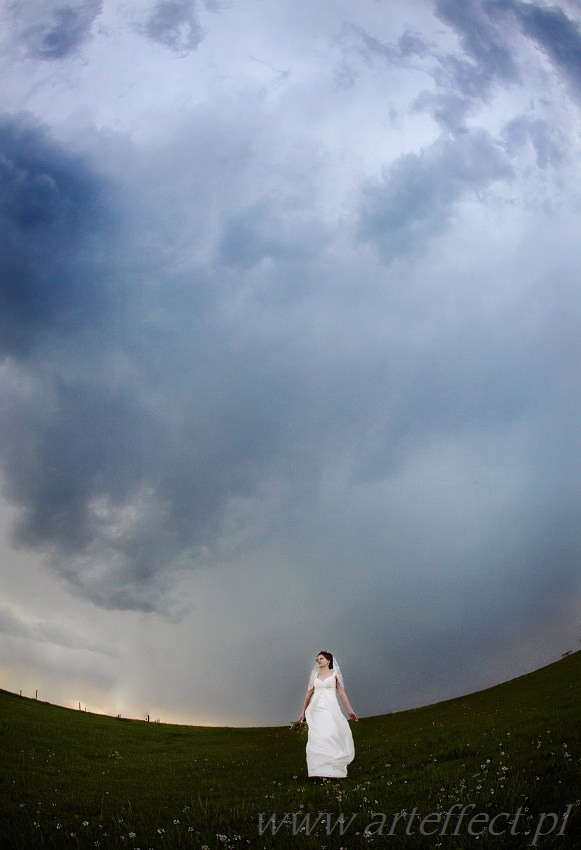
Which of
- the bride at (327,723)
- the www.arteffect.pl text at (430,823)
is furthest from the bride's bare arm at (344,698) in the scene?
the www.arteffect.pl text at (430,823)

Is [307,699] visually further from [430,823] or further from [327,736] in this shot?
[430,823]

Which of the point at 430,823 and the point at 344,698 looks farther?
the point at 344,698

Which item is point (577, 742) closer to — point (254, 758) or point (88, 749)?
point (254, 758)

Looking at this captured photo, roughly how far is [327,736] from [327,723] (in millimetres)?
417

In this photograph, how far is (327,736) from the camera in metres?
18.3

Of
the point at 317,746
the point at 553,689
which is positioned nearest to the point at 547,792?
the point at 317,746

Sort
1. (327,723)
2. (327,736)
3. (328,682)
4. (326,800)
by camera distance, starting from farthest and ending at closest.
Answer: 1. (328,682)
2. (327,723)
3. (327,736)
4. (326,800)

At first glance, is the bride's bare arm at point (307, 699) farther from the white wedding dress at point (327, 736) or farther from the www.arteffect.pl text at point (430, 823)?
the www.arteffect.pl text at point (430, 823)

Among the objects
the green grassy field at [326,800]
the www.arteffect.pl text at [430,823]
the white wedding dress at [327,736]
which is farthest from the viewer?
the white wedding dress at [327,736]

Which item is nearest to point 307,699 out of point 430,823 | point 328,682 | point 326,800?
point 328,682

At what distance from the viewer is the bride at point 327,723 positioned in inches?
703

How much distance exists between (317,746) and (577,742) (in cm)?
877

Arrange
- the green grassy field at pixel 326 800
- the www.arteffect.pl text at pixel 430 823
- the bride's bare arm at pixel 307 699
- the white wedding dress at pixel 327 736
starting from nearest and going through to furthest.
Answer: the www.arteffect.pl text at pixel 430 823 → the green grassy field at pixel 326 800 → the white wedding dress at pixel 327 736 → the bride's bare arm at pixel 307 699

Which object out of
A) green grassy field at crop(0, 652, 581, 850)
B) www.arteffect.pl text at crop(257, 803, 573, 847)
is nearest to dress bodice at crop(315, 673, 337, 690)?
green grassy field at crop(0, 652, 581, 850)
